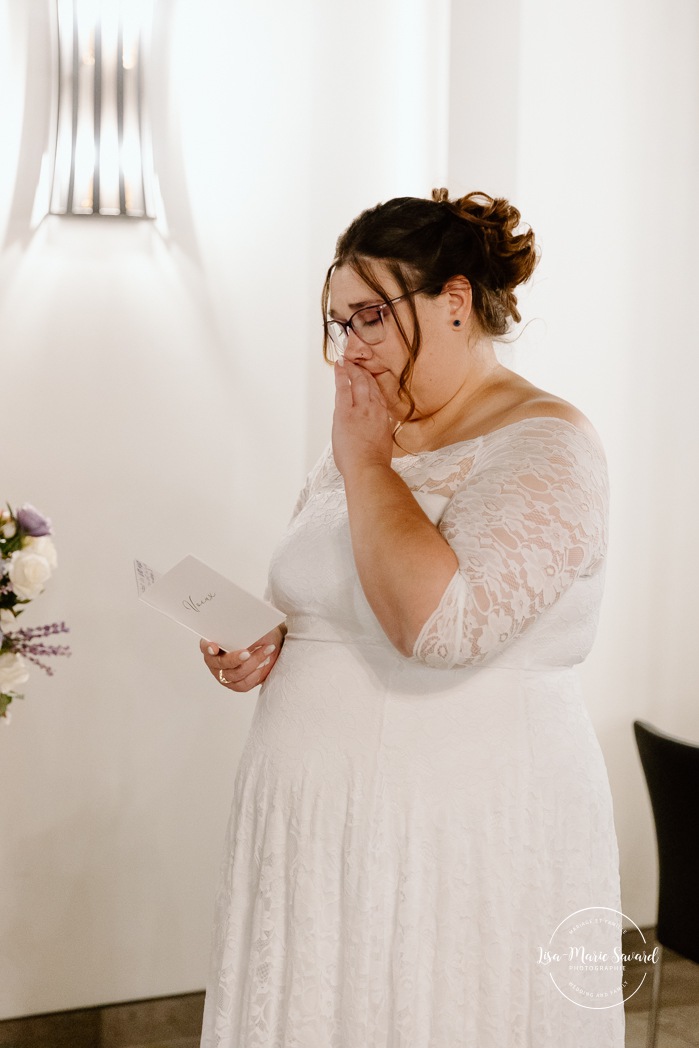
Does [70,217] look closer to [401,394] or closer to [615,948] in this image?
[401,394]

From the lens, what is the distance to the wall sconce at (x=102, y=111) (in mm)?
2510

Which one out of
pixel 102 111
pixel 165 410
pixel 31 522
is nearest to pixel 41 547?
pixel 31 522

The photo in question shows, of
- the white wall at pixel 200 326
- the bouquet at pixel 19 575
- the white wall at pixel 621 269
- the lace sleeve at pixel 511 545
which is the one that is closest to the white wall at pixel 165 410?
the white wall at pixel 200 326

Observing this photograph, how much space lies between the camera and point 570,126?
2.98m

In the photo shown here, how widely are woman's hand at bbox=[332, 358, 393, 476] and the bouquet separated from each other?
44cm

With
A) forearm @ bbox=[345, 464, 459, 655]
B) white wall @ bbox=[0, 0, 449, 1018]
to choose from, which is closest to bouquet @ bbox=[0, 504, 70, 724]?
forearm @ bbox=[345, 464, 459, 655]

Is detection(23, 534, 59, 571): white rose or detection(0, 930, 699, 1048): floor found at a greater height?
detection(23, 534, 59, 571): white rose

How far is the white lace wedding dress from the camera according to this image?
56.0 inches

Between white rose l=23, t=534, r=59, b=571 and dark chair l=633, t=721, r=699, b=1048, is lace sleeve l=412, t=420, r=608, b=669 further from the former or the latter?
dark chair l=633, t=721, r=699, b=1048

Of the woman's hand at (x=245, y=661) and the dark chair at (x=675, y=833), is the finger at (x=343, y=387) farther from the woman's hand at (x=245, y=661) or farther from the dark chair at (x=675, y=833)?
the dark chair at (x=675, y=833)

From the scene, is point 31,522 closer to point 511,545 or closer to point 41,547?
point 41,547

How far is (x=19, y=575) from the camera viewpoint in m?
1.24

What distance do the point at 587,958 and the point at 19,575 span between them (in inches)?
37.2

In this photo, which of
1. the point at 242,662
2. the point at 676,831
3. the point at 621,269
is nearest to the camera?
the point at 242,662
